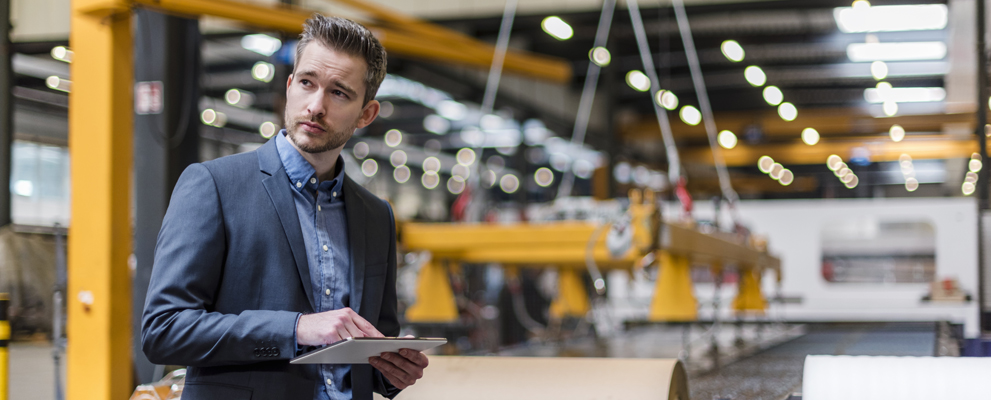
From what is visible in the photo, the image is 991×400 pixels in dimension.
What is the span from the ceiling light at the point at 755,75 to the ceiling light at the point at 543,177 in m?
8.26

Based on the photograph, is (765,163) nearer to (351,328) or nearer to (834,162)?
(834,162)

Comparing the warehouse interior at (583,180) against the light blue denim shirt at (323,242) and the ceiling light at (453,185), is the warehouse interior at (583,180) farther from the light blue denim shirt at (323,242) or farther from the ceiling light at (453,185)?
the ceiling light at (453,185)

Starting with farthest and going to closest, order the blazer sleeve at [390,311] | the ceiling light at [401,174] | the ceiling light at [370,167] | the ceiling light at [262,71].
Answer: the ceiling light at [401,174] → the ceiling light at [370,167] → the ceiling light at [262,71] → the blazer sleeve at [390,311]

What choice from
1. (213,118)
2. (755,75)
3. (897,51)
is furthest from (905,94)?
(213,118)

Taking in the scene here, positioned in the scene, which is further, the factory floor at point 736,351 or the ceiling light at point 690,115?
the ceiling light at point 690,115

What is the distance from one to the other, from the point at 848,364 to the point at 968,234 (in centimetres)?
994

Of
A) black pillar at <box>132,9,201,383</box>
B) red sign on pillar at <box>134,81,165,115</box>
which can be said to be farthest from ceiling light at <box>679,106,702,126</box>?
red sign on pillar at <box>134,81,165,115</box>

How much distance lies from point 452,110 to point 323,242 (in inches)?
488

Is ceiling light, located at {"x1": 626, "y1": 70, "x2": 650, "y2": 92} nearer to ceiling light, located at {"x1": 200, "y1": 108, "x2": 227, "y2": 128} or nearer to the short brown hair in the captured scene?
ceiling light, located at {"x1": 200, "y1": 108, "x2": 227, "y2": 128}

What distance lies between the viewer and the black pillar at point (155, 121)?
449 centimetres

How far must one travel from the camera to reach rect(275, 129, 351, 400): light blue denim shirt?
1521 mm

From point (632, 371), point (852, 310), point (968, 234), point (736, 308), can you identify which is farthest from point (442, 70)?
point (632, 371)

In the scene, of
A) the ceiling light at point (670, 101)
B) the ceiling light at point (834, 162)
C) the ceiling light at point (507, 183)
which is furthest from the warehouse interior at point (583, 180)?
the ceiling light at point (507, 183)

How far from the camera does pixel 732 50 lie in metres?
11.5
